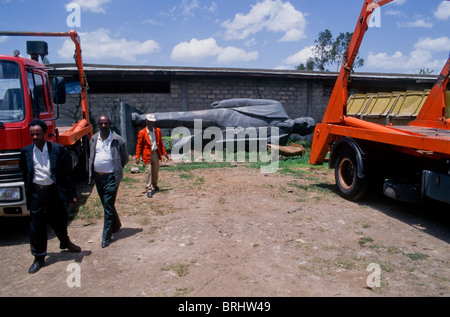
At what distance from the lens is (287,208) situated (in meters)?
6.05

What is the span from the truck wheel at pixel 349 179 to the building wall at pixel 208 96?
27.6 feet

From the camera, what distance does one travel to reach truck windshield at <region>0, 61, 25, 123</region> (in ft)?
15.2

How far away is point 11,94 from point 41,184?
5.50 feet

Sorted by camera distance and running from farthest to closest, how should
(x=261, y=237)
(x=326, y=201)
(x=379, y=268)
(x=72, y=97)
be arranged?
(x=72, y=97) → (x=326, y=201) → (x=261, y=237) → (x=379, y=268)

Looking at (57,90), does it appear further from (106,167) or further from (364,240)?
(364,240)

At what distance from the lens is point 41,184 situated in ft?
12.5

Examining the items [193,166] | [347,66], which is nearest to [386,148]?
[347,66]

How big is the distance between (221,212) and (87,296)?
2913 millimetres

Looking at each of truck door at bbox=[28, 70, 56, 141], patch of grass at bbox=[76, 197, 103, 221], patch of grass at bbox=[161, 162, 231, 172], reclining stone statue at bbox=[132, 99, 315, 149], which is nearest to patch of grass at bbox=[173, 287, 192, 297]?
patch of grass at bbox=[76, 197, 103, 221]

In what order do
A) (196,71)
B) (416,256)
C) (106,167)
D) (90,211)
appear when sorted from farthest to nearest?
(196,71) → (90,211) → (106,167) → (416,256)

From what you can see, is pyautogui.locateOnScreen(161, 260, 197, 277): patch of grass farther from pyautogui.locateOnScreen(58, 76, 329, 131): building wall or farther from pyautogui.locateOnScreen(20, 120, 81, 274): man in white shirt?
pyautogui.locateOnScreen(58, 76, 329, 131): building wall
